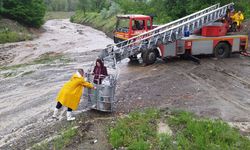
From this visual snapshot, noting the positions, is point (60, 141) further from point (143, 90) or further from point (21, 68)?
point (21, 68)

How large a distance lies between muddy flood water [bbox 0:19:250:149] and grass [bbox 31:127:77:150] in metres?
0.51

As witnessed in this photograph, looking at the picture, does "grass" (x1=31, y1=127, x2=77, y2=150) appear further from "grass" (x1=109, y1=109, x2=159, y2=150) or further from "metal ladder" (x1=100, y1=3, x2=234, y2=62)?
"metal ladder" (x1=100, y1=3, x2=234, y2=62)

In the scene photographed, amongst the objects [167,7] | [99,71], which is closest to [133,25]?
[99,71]

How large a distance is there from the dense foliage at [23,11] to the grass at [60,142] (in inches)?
1389

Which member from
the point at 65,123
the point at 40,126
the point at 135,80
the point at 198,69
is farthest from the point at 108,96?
the point at 198,69

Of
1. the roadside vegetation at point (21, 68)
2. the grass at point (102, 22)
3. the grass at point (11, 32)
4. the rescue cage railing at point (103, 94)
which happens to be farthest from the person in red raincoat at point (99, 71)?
the grass at point (102, 22)

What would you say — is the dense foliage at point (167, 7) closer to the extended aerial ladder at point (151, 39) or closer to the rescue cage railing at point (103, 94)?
the extended aerial ladder at point (151, 39)

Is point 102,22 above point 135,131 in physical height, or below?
above

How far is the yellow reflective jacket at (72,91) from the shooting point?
1000 centimetres

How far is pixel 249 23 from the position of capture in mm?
26891

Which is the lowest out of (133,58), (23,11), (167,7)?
(133,58)

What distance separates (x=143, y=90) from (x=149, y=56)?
16.2ft

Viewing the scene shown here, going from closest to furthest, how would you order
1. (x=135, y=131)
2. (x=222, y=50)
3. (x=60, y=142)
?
(x=60, y=142) → (x=135, y=131) → (x=222, y=50)

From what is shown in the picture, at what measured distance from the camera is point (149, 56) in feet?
58.8
